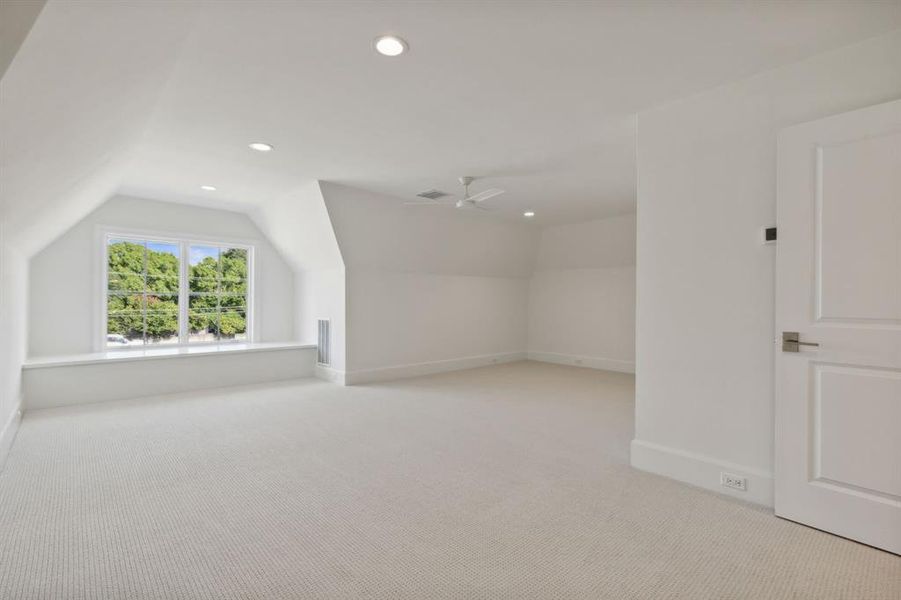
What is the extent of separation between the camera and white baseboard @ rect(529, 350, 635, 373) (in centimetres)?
683

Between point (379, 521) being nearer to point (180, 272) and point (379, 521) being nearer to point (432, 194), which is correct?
point (432, 194)

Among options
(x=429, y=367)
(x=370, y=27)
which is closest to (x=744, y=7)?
(x=370, y=27)

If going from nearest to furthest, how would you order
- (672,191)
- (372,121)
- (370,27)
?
(370,27), (672,191), (372,121)

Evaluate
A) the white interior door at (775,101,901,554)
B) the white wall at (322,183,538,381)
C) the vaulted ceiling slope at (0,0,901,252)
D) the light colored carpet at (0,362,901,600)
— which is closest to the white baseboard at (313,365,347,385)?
the white wall at (322,183,538,381)

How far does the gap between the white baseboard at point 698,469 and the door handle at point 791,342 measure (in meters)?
0.75

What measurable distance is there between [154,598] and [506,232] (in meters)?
6.29

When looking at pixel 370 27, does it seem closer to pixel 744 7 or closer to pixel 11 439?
pixel 744 7

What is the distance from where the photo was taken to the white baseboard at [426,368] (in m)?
5.85

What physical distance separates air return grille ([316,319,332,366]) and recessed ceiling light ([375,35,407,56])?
444 cm

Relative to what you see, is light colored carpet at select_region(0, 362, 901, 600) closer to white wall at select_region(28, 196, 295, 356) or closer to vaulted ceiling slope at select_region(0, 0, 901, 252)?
white wall at select_region(28, 196, 295, 356)

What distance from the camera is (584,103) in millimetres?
2875

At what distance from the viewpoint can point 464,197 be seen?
5.34 m

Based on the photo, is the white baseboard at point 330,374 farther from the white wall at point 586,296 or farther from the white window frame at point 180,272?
the white wall at point 586,296

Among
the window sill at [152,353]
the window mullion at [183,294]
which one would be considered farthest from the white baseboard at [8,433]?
the window mullion at [183,294]
